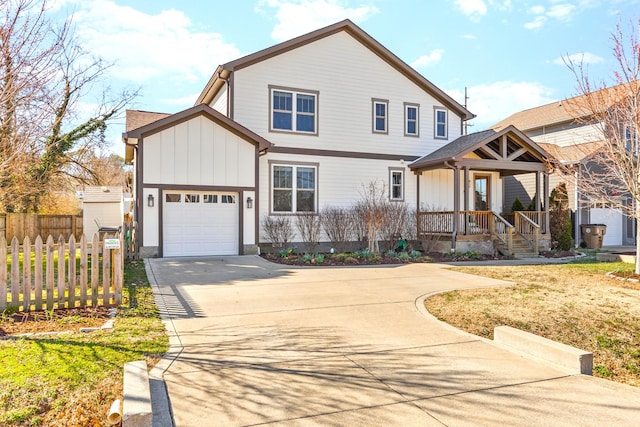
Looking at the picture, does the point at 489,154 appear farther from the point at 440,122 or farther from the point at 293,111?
the point at 293,111

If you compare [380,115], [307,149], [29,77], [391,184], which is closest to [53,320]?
[29,77]

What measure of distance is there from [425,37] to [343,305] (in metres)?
8.21

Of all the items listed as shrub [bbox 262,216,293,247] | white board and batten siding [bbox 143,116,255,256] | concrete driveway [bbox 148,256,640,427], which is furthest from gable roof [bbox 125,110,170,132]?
concrete driveway [bbox 148,256,640,427]

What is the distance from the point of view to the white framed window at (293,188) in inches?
618

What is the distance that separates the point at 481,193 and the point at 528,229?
3603mm

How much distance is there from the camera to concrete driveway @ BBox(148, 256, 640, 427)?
3328mm

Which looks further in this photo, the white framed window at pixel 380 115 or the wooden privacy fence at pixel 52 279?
the white framed window at pixel 380 115

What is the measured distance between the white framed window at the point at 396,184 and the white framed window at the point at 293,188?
3.37m

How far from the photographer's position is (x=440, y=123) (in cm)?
1880

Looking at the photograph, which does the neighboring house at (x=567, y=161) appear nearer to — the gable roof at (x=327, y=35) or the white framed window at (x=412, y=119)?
the gable roof at (x=327, y=35)

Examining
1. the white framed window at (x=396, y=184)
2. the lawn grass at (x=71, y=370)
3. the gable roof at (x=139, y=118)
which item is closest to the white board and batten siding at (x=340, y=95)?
the white framed window at (x=396, y=184)

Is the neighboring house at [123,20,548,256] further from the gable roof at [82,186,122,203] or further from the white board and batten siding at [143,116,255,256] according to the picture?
the gable roof at [82,186,122,203]

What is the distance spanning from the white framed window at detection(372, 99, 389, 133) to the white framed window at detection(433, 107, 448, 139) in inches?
98.6

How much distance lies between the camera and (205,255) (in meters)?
13.8
